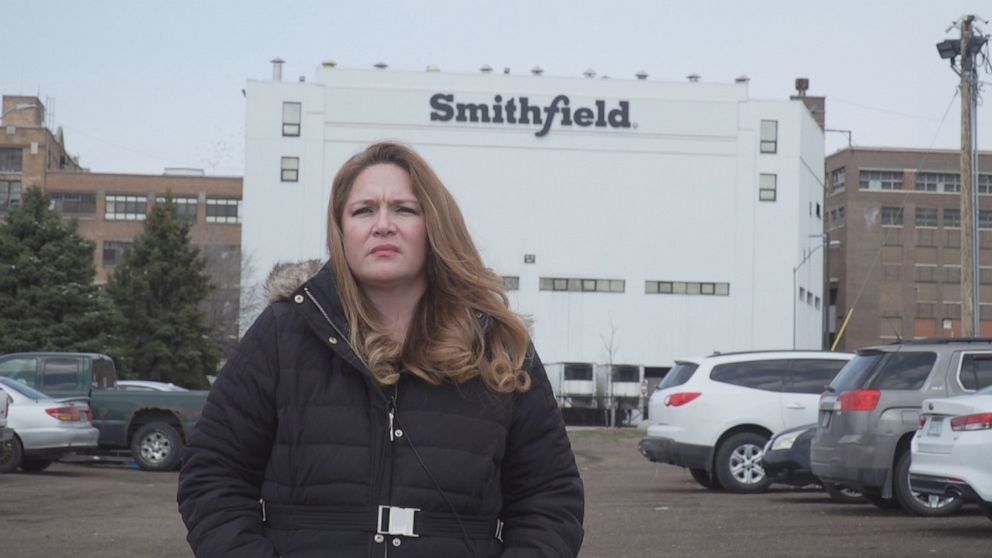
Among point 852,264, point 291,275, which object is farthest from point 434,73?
point 291,275

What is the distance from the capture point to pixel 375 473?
3.66 m

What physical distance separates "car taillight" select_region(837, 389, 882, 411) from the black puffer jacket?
12.4 meters

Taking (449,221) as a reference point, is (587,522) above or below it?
below

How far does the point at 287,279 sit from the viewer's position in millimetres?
4238

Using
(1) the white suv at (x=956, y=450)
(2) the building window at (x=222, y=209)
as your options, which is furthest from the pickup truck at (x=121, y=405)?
(2) the building window at (x=222, y=209)

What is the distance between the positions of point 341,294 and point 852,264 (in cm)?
10829

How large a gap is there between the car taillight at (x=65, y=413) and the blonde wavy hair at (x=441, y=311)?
64.7 feet

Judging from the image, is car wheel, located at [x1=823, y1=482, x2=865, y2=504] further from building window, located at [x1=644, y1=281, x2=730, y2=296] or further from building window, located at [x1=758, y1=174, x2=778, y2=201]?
building window, located at [x1=758, y1=174, x2=778, y2=201]

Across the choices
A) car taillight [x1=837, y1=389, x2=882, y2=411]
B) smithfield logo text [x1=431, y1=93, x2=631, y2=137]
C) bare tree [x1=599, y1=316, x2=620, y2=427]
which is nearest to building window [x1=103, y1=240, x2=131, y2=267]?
smithfield logo text [x1=431, y1=93, x2=631, y2=137]

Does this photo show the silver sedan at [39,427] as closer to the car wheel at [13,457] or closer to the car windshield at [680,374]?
the car wheel at [13,457]

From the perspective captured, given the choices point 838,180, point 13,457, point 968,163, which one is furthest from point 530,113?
point 13,457

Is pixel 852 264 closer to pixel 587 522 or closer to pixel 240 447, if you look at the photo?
pixel 587 522

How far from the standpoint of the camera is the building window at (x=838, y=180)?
367 ft

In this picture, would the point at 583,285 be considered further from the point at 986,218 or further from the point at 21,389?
the point at 21,389
